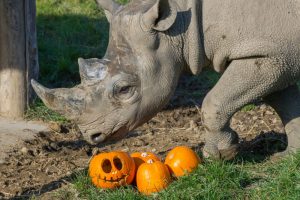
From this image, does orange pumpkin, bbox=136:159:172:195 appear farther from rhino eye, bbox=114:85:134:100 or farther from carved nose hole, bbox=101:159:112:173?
rhino eye, bbox=114:85:134:100

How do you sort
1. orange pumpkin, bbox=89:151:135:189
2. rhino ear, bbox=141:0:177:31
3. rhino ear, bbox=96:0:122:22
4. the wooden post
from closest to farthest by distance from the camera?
rhino ear, bbox=141:0:177:31 → orange pumpkin, bbox=89:151:135:189 → rhino ear, bbox=96:0:122:22 → the wooden post

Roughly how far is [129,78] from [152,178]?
2.16 feet

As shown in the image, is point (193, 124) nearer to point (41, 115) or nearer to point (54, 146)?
point (54, 146)

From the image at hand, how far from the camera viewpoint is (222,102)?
5.24m

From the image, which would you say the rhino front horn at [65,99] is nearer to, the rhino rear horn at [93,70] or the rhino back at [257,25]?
the rhino rear horn at [93,70]

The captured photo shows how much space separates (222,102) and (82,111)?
896 mm

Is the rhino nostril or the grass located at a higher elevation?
the rhino nostril

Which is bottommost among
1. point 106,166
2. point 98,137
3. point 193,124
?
point 193,124

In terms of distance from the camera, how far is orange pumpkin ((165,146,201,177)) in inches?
210

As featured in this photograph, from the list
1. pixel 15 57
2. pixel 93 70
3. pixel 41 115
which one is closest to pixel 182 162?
pixel 93 70

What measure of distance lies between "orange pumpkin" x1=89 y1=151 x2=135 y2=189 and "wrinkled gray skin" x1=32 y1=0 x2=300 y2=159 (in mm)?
201

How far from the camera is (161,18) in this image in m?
5.09

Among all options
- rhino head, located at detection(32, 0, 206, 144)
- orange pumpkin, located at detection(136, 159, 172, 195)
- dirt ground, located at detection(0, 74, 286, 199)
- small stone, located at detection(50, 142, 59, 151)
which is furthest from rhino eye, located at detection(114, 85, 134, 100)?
small stone, located at detection(50, 142, 59, 151)

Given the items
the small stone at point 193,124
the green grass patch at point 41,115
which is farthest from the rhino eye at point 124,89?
the green grass patch at point 41,115
